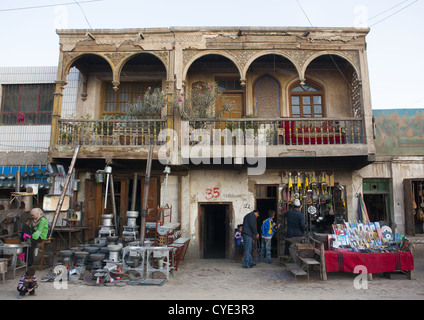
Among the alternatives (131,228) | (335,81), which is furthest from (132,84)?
(335,81)

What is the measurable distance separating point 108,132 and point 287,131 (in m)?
5.87

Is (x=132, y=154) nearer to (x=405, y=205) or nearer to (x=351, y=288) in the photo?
(x=351, y=288)

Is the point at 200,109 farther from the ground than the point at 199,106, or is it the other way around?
the point at 199,106

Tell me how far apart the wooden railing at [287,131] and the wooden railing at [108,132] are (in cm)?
133

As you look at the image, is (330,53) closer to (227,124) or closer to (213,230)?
(227,124)

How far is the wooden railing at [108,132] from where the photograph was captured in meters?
10.4

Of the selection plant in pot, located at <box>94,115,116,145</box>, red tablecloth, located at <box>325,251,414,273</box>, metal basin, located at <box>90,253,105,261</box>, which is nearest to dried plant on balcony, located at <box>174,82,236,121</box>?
plant in pot, located at <box>94,115,116,145</box>

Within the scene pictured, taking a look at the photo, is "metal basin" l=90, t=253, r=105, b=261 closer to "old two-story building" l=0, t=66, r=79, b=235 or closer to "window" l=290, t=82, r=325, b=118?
"old two-story building" l=0, t=66, r=79, b=235

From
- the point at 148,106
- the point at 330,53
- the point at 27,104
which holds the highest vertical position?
the point at 330,53

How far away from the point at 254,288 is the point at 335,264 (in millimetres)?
2172

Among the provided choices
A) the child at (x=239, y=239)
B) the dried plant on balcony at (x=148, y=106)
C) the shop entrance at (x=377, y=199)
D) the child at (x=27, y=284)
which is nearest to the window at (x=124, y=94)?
the dried plant on balcony at (x=148, y=106)

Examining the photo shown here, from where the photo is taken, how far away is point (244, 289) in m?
7.23
